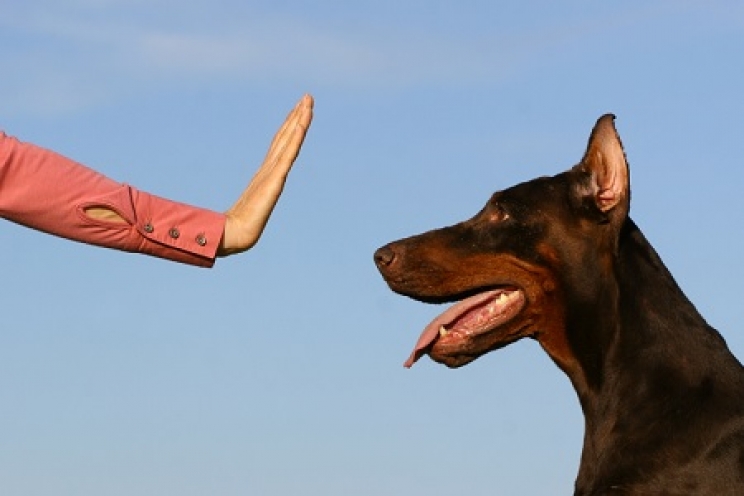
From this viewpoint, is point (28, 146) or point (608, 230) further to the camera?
point (608, 230)

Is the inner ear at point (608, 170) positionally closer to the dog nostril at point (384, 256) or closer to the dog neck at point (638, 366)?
the dog neck at point (638, 366)

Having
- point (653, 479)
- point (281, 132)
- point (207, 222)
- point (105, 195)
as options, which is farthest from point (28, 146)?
point (653, 479)

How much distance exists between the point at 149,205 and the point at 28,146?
0.40 meters

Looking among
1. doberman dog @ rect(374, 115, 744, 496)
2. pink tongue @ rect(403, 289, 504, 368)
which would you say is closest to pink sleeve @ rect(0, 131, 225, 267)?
doberman dog @ rect(374, 115, 744, 496)

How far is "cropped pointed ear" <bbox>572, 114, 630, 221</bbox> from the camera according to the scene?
23.4 ft

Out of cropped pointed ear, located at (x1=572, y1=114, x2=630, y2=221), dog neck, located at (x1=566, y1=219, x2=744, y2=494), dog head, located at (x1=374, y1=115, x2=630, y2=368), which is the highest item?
cropped pointed ear, located at (x1=572, y1=114, x2=630, y2=221)

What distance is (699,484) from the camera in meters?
6.50

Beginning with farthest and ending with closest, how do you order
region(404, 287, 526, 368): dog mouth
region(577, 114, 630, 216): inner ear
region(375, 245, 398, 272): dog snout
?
region(375, 245, 398, 272): dog snout < region(404, 287, 526, 368): dog mouth < region(577, 114, 630, 216): inner ear

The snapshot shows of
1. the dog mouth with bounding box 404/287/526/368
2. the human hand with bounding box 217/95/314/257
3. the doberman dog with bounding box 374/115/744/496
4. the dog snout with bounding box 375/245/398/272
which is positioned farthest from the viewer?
the dog snout with bounding box 375/245/398/272

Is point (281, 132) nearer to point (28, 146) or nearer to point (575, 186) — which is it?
point (28, 146)

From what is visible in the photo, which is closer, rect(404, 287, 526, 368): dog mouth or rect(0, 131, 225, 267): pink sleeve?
rect(0, 131, 225, 267): pink sleeve

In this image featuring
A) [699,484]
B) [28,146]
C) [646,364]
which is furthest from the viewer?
[646,364]

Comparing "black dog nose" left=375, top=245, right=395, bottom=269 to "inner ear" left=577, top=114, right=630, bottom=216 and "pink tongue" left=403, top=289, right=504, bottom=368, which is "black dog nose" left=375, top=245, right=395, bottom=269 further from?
"inner ear" left=577, top=114, right=630, bottom=216

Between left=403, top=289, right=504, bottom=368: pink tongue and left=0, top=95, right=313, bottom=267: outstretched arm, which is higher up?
left=403, top=289, right=504, bottom=368: pink tongue
